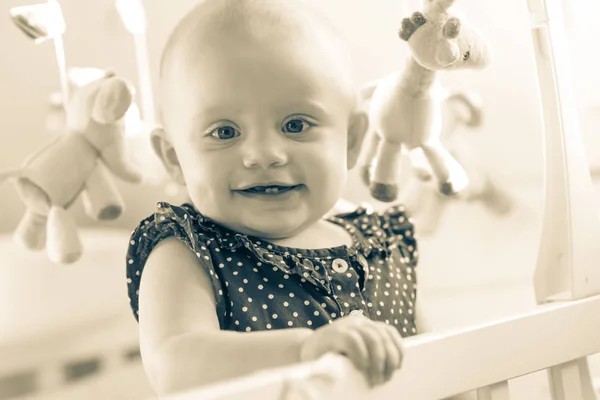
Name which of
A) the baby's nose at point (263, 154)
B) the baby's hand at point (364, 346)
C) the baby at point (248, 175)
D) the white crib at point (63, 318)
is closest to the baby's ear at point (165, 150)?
the baby at point (248, 175)

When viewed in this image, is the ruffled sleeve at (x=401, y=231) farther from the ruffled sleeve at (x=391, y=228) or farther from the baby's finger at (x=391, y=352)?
the baby's finger at (x=391, y=352)

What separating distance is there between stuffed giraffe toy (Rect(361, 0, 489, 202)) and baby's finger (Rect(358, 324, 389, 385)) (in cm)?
27

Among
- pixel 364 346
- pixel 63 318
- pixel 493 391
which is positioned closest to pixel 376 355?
pixel 364 346

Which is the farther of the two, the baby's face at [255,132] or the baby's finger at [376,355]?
the baby's face at [255,132]

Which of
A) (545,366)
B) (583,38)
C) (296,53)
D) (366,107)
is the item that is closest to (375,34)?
(366,107)

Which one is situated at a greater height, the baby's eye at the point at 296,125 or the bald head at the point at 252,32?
the bald head at the point at 252,32

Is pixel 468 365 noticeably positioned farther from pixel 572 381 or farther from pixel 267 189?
pixel 267 189

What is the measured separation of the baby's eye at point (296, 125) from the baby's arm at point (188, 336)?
128 millimetres

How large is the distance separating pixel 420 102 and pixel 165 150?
257mm

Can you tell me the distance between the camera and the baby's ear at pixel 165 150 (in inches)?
27.5

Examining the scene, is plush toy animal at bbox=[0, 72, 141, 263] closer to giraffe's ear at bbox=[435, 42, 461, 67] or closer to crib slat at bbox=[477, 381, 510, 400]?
giraffe's ear at bbox=[435, 42, 461, 67]

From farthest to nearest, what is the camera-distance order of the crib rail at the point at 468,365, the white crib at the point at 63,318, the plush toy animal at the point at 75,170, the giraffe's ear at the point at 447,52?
the white crib at the point at 63,318 → the plush toy animal at the point at 75,170 → the giraffe's ear at the point at 447,52 → the crib rail at the point at 468,365

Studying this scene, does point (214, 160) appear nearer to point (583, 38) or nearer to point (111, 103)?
point (111, 103)

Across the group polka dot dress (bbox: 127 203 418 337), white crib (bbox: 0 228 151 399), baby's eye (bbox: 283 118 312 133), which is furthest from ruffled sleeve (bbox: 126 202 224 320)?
white crib (bbox: 0 228 151 399)
